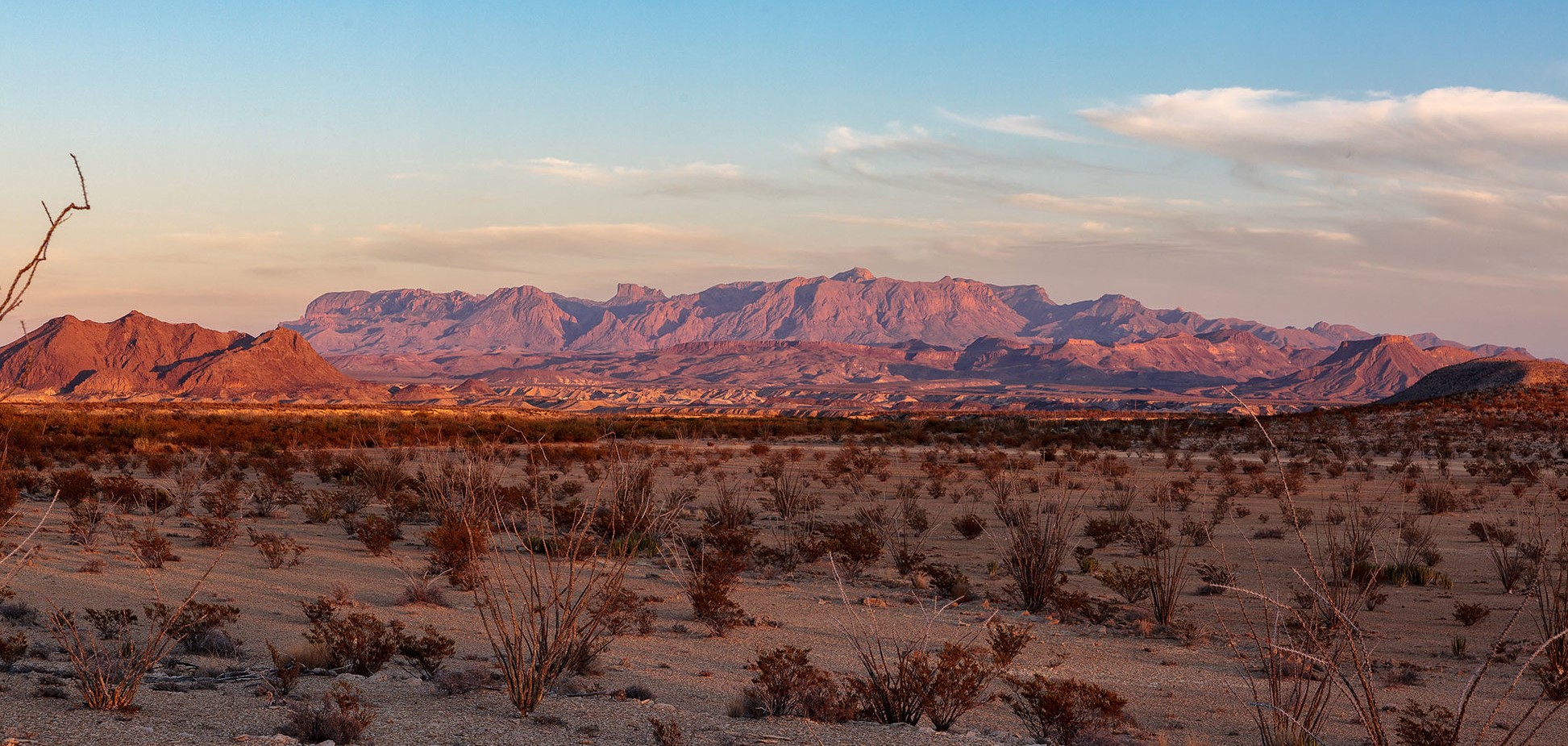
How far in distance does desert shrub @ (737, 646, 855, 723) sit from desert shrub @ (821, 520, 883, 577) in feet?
20.0

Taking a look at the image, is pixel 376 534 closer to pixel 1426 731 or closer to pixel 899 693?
pixel 899 693

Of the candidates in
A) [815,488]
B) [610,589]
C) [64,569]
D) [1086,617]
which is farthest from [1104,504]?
[64,569]

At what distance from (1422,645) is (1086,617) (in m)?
3.01

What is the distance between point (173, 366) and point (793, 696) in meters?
204

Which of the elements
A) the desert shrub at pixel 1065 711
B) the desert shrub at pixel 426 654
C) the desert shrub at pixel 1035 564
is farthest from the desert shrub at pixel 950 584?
the desert shrub at pixel 426 654

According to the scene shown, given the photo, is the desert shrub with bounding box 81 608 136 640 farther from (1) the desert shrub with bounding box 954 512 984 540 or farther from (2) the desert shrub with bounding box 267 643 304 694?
(1) the desert shrub with bounding box 954 512 984 540

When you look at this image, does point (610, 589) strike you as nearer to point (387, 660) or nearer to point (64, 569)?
point (387, 660)

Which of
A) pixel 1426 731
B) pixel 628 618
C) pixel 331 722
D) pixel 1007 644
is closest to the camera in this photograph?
pixel 331 722

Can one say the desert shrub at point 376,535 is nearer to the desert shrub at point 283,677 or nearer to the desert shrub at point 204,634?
the desert shrub at point 204,634

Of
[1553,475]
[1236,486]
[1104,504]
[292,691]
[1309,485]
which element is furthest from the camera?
[1553,475]

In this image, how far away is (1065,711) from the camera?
671 cm

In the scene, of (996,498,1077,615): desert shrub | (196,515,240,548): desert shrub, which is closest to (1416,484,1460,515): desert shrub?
(996,498,1077,615): desert shrub

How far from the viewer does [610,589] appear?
24.8 feet

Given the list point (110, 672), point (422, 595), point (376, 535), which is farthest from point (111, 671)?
point (376, 535)
